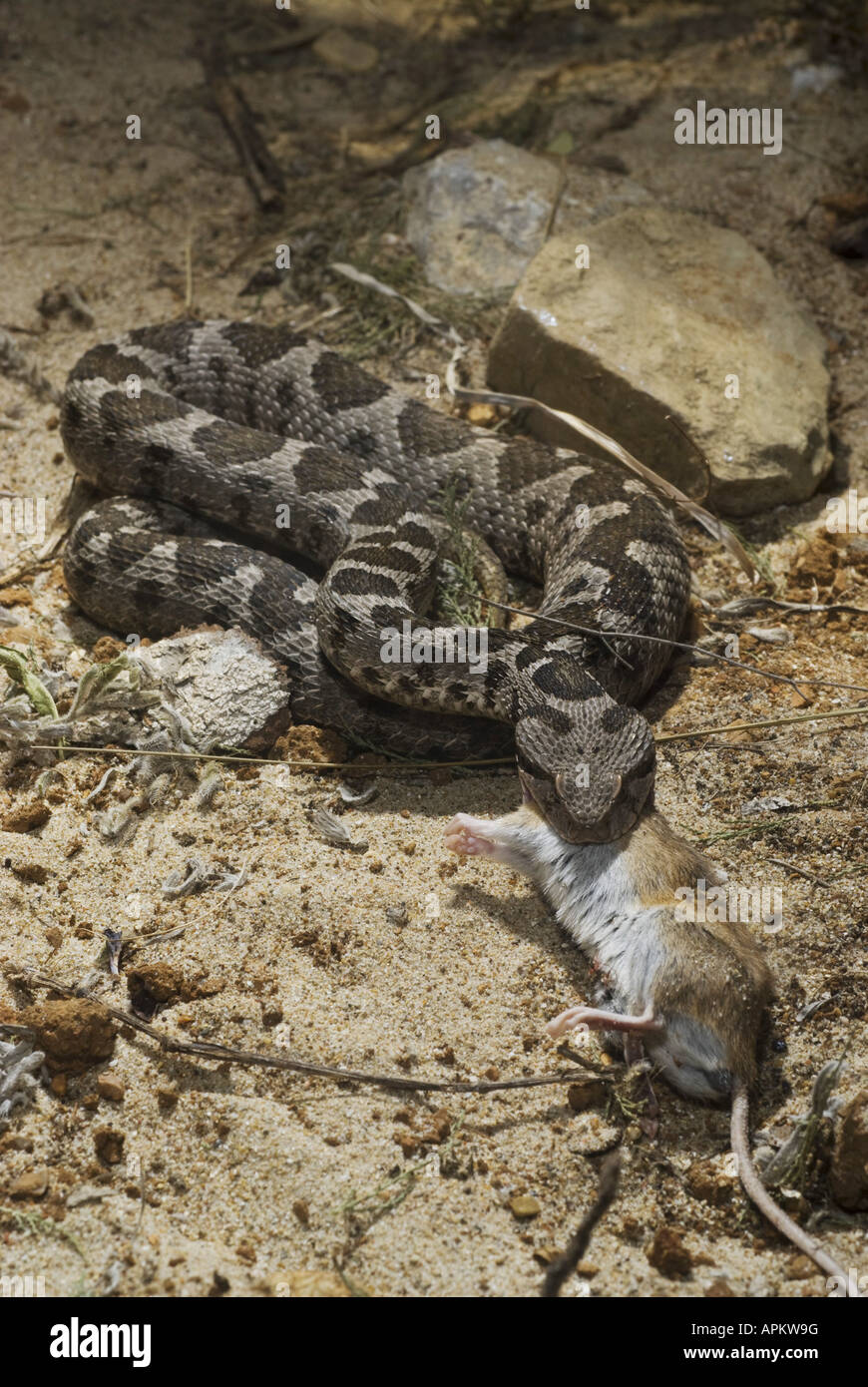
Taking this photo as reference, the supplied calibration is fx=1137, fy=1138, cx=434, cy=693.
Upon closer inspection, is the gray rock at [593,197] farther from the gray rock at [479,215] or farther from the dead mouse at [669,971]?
the dead mouse at [669,971]

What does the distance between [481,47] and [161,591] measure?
6974 mm

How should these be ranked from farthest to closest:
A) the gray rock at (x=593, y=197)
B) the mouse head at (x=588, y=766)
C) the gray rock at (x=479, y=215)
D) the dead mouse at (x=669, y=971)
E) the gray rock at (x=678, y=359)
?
the gray rock at (x=593, y=197) < the gray rock at (x=479, y=215) < the gray rock at (x=678, y=359) < the mouse head at (x=588, y=766) < the dead mouse at (x=669, y=971)

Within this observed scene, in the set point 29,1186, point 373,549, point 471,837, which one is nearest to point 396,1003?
point 471,837

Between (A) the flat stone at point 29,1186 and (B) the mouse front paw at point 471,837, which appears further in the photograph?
(B) the mouse front paw at point 471,837

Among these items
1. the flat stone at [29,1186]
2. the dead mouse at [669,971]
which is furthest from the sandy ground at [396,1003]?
the dead mouse at [669,971]

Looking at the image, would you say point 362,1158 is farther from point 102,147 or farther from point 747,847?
point 102,147

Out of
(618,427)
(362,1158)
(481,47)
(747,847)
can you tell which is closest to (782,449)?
(618,427)

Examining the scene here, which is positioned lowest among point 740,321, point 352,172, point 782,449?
point 782,449

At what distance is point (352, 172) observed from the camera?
29.9ft

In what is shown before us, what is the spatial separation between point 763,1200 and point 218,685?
11.2 feet

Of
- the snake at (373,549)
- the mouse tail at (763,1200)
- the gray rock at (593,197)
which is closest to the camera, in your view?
the mouse tail at (763,1200)

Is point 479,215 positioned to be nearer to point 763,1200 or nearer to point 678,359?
point 678,359

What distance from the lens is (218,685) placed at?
18.9 feet

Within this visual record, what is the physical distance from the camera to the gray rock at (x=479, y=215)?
8.17m
